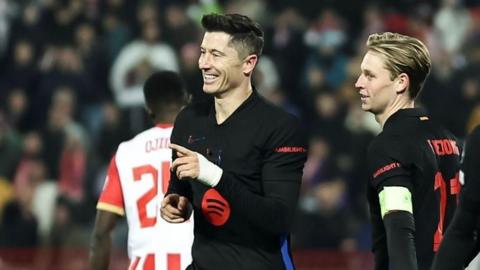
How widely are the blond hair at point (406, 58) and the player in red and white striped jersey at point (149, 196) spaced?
182 cm

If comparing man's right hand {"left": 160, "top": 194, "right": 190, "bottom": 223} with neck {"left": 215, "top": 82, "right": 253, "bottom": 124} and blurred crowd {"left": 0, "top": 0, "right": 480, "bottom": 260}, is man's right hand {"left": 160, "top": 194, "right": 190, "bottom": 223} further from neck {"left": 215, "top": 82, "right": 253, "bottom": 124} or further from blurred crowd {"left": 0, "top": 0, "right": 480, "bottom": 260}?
blurred crowd {"left": 0, "top": 0, "right": 480, "bottom": 260}

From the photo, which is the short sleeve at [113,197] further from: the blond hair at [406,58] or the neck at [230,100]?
the blond hair at [406,58]

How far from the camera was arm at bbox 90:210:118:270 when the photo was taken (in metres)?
7.16

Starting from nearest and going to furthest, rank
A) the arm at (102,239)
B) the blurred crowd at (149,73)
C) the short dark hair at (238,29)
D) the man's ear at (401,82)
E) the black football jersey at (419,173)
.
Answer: the black football jersey at (419,173) < the man's ear at (401,82) < the short dark hair at (238,29) < the arm at (102,239) < the blurred crowd at (149,73)

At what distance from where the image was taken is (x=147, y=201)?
7.08m

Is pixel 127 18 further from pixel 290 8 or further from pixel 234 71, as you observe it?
pixel 234 71

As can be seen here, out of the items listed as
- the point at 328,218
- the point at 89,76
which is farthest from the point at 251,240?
the point at 89,76

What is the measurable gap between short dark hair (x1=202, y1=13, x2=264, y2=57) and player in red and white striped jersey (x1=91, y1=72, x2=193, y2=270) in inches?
55.4

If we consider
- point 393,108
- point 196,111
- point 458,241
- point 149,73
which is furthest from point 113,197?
point 149,73

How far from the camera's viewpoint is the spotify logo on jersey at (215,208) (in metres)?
5.50

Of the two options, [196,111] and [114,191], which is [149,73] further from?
[196,111]

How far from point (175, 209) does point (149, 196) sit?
1406 millimetres

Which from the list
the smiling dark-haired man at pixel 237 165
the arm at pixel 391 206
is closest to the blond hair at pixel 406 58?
the arm at pixel 391 206

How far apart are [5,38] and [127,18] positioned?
57.7 inches
